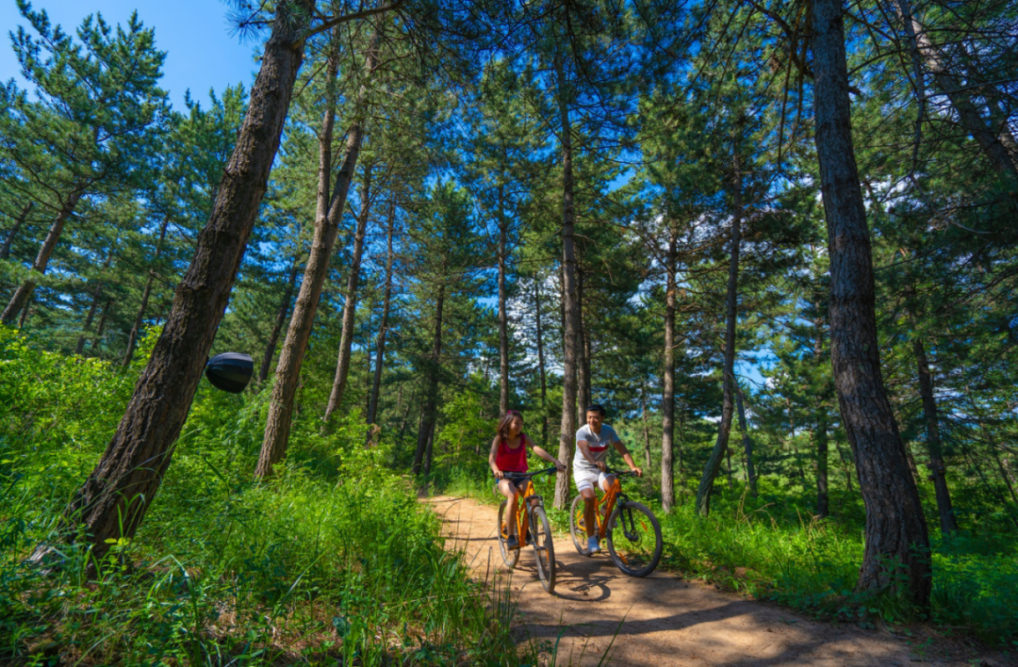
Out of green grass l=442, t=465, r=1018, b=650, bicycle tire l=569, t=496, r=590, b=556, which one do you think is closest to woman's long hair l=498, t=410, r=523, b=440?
bicycle tire l=569, t=496, r=590, b=556

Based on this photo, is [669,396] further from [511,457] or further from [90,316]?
[90,316]

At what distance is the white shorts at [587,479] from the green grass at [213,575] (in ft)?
6.30

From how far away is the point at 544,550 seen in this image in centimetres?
420

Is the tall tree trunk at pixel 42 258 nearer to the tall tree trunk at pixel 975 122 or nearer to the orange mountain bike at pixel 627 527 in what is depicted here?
the orange mountain bike at pixel 627 527

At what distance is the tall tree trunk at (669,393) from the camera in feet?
32.7

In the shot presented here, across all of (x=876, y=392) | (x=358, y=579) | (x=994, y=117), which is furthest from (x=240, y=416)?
(x=994, y=117)

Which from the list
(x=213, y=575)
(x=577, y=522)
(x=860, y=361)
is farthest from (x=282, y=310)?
(x=860, y=361)

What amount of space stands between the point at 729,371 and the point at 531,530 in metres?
6.58

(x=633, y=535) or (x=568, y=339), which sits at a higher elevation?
(x=568, y=339)

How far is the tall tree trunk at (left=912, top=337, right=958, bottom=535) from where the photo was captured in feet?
26.0

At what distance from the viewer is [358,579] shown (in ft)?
9.03

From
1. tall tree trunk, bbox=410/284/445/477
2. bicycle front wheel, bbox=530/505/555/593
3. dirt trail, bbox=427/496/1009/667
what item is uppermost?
tall tree trunk, bbox=410/284/445/477

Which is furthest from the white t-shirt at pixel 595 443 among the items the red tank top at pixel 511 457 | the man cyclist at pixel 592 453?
the red tank top at pixel 511 457

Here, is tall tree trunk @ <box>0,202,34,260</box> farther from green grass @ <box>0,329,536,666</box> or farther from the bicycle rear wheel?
the bicycle rear wheel
